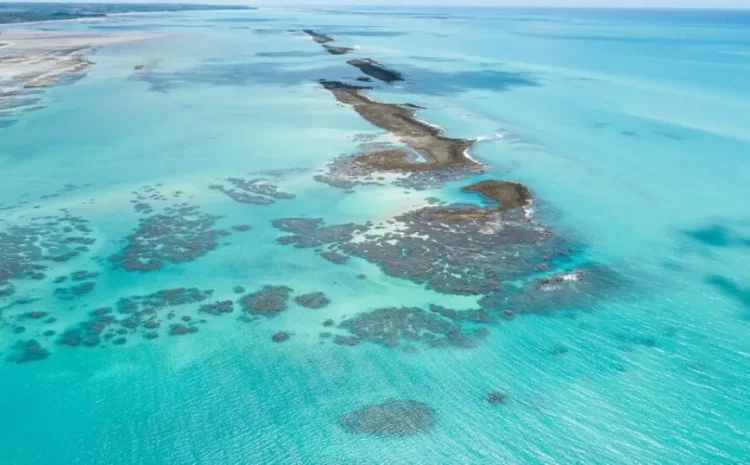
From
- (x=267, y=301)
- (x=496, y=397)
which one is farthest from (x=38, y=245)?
(x=496, y=397)

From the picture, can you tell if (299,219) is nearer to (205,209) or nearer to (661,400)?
(205,209)

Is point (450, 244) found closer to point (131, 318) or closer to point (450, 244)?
point (450, 244)

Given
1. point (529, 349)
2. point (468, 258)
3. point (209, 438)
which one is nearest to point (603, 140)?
point (468, 258)

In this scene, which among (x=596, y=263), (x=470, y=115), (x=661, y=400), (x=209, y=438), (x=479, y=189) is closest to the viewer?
(x=209, y=438)

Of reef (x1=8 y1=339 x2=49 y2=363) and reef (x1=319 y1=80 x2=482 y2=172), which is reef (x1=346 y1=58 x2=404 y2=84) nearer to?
reef (x1=319 y1=80 x2=482 y2=172)

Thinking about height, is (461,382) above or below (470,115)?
below

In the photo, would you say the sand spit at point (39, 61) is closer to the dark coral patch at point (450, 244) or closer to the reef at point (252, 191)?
the reef at point (252, 191)

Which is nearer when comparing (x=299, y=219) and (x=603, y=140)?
(x=299, y=219)
